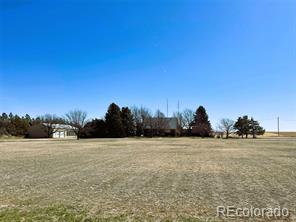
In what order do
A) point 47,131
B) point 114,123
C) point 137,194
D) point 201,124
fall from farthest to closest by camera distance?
point 201,124 → point 47,131 → point 114,123 → point 137,194

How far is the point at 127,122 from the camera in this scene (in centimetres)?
9712

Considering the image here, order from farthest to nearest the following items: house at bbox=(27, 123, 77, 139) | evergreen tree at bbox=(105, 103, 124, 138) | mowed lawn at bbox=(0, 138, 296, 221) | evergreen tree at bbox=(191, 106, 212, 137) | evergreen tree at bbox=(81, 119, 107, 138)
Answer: house at bbox=(27, 123, 77, 139)
evergreen tree at bbox=(191, 106, 212, 137)
evergreen tree at bbox=(81, 119, 107, 138)
evergreen tree at bbox=(105, 103, 124, 138)
mowed lawn at bbox=(0, 138, 296, 221)

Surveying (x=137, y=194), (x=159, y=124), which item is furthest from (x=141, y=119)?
(x=137, y=194)

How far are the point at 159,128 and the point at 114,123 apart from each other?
20554 mm

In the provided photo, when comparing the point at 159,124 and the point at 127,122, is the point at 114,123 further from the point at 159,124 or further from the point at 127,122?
the point at 159,124

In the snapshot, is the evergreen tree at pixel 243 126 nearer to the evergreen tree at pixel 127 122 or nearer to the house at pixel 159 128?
the house at pixel 159 128

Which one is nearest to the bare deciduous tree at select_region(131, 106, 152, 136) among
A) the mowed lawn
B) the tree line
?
the tree line

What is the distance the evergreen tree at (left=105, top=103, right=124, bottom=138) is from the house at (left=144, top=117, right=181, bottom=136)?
14846 millimetres

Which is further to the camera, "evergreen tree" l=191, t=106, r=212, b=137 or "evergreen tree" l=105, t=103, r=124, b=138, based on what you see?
"evergreen tree" l=191, t=106, r=212, b=137

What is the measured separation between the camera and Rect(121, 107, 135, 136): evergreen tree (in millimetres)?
96688

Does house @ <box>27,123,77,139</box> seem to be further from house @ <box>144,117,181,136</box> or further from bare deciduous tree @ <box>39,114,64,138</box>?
house @ <box>144,117,181,136</box>

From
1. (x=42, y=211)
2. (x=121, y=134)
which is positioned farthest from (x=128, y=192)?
(x=121, y=134)

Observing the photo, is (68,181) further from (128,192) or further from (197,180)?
(197,180)

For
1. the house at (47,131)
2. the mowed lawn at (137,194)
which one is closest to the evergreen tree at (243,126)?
the house at (47,131)
